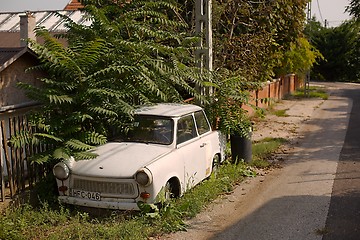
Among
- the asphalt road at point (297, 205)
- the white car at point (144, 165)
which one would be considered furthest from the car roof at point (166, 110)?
the asphalt road at point (297, 205)

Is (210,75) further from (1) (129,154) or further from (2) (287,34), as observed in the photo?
(2) (287,34)

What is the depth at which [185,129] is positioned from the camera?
26.0ft

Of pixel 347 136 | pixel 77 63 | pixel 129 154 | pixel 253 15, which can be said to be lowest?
pixel 347 136

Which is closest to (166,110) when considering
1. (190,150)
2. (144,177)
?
(190,150)

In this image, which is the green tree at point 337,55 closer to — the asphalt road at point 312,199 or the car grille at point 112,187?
the asphalt road at point 312,199

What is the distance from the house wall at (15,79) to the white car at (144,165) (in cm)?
189

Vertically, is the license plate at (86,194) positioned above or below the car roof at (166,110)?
below

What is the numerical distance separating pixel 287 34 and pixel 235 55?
7.04 m

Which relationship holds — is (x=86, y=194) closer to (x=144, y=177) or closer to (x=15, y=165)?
(x=144, y=177)

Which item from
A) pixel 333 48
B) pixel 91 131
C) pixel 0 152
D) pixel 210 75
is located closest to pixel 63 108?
pixel 91 131

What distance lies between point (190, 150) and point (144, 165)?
135 centimetres

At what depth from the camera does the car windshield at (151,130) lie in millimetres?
7496

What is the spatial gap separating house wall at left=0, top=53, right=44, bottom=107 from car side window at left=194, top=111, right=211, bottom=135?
3.10 metres

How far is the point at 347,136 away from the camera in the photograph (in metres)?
14.5
